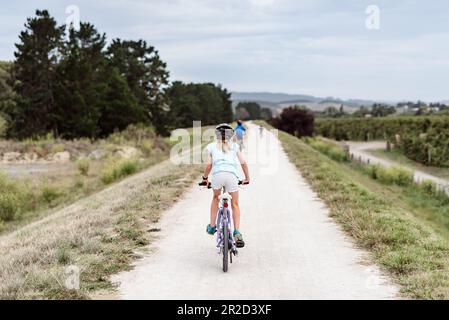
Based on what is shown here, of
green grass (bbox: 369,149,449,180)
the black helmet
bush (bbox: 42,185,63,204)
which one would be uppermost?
the black helmet

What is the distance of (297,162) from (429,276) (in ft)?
56.2

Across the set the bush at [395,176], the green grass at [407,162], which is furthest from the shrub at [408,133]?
the bush at [395,176]

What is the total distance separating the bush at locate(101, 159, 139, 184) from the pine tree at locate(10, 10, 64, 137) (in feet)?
69.3

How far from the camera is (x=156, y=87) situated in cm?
6675

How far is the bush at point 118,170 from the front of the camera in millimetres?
24375

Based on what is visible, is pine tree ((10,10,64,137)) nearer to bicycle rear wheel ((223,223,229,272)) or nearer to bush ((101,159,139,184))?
bush ((101,159,139,184))

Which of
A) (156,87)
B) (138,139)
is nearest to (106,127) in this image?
(138,139)

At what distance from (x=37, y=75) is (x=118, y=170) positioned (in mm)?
23056

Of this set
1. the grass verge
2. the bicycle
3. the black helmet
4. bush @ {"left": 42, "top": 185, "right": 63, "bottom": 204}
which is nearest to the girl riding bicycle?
the black helmet

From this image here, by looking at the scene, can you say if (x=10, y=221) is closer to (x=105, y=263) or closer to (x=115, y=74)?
(x=105, y=263)

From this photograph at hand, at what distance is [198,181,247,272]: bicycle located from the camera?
6.89 m

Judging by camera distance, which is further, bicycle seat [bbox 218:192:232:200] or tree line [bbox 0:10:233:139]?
tree line [bbox 0:10:233:139]

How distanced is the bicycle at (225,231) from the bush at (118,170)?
1770cm

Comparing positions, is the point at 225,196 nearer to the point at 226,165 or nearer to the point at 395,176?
A: the point at 226,165
